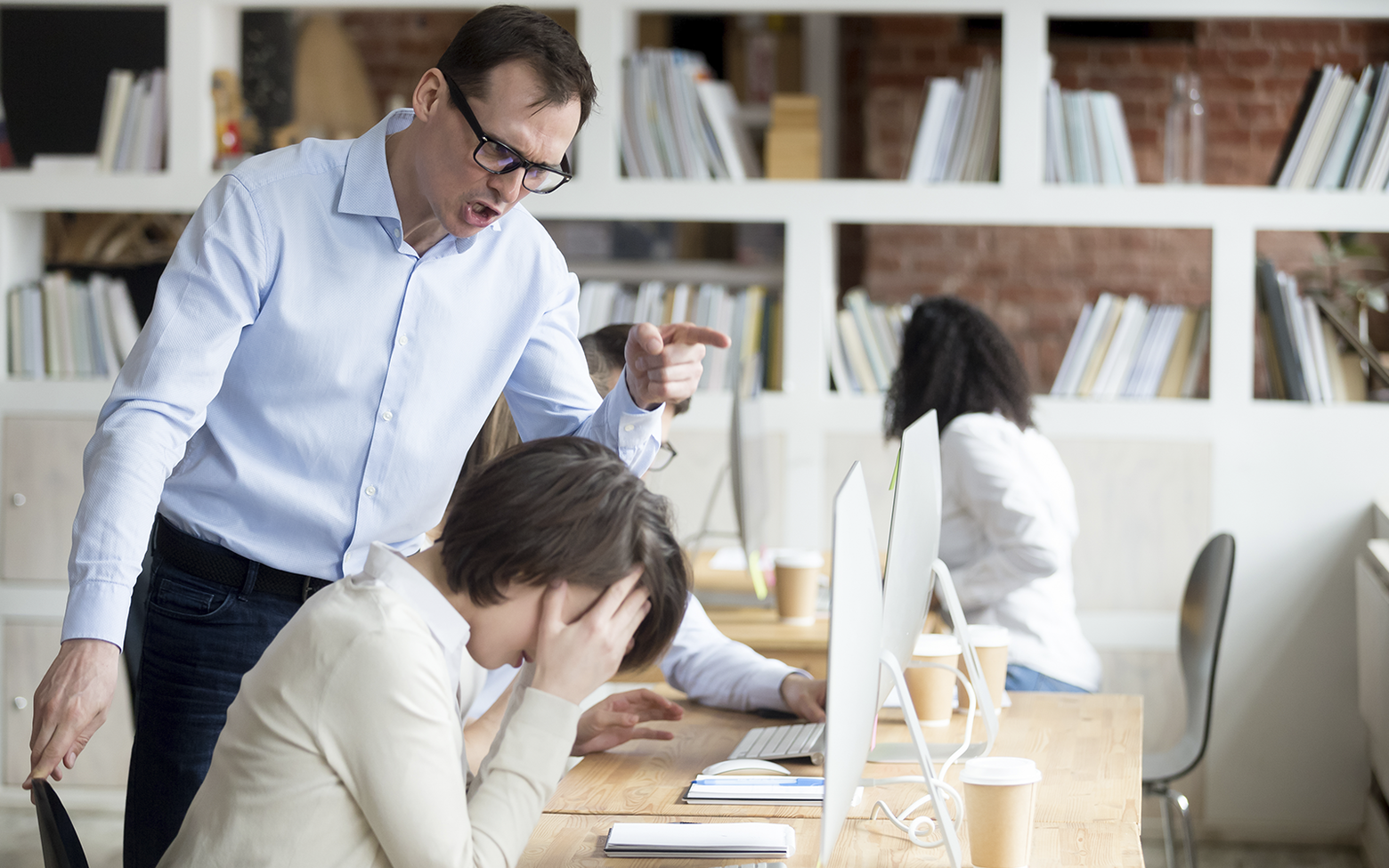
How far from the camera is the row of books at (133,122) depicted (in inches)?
131

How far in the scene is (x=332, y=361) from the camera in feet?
5.00

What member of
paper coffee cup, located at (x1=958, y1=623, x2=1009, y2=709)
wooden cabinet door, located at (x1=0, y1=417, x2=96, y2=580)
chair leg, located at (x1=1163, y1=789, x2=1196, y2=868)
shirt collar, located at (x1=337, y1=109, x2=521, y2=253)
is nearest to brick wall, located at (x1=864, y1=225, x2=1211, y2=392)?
chair leg, located at (x1=1163, y1=789, x2=1196, y2=868)

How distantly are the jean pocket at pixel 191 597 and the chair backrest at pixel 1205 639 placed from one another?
1.76 metres

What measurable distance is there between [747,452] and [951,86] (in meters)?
1.37

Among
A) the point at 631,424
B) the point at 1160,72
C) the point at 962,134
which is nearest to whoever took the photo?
the point at 631,424

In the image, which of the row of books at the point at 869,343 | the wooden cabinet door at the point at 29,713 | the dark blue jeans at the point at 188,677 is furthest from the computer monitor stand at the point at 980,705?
the wooden cabinet door at the point at 29,713

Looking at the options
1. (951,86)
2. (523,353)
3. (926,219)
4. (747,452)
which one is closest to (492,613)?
(523,353)

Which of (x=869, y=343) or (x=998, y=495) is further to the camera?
(x=869, y=343)

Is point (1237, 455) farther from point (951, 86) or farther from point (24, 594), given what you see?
point (24, 594)

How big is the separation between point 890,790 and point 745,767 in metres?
0.17

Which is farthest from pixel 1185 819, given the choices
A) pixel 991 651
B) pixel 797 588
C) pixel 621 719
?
pixel 621 719

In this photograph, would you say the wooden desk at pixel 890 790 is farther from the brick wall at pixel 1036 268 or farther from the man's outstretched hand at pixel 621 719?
the brick wall at pixel 1036 268

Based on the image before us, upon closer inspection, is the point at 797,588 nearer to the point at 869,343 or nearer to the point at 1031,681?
the point at 1031,681

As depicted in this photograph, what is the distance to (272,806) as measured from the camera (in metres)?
1.03
